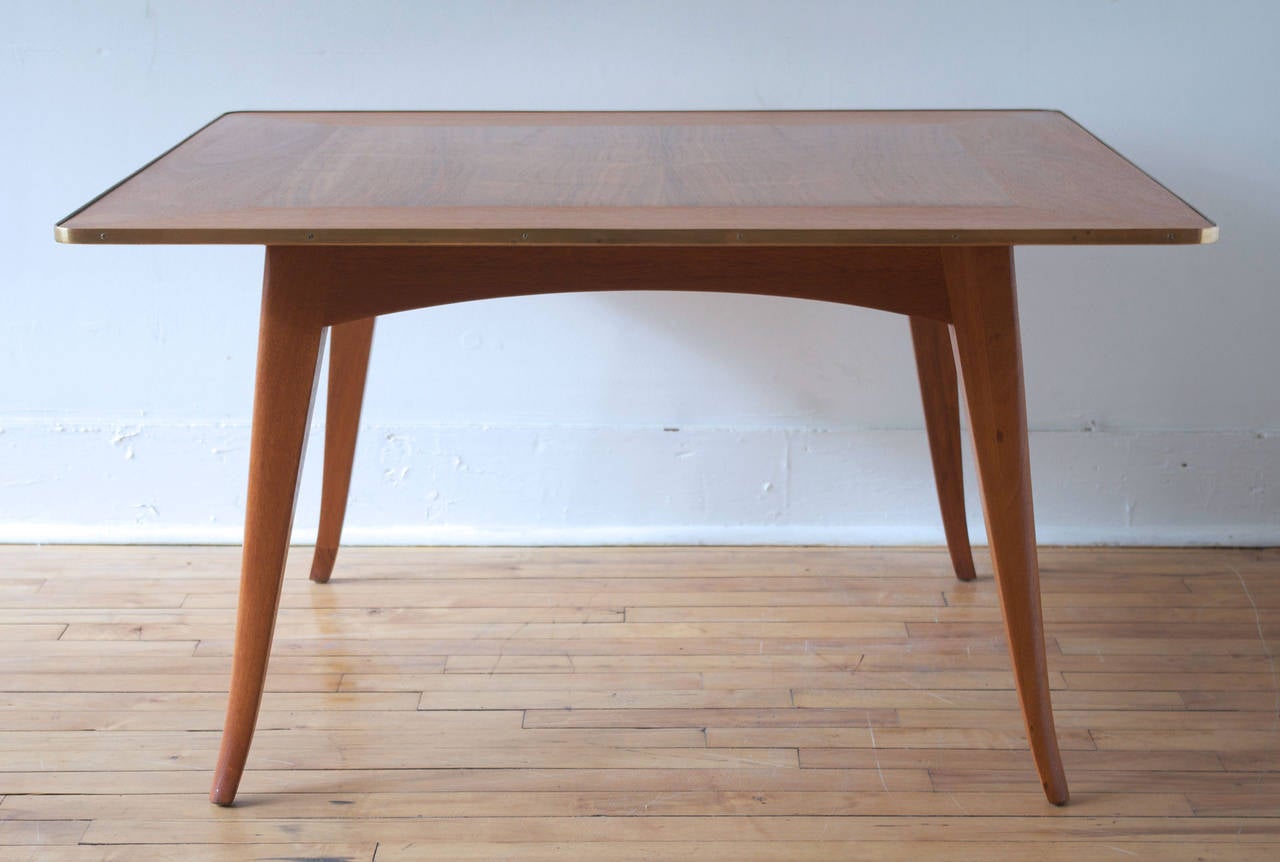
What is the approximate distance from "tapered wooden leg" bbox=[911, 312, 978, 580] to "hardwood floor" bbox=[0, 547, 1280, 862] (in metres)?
0.07

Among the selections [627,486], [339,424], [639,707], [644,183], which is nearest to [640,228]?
[644,183]

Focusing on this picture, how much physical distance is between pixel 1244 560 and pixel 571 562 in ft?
3.64

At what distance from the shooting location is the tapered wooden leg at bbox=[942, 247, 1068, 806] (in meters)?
1.38

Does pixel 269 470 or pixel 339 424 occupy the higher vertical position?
pixel 269 470

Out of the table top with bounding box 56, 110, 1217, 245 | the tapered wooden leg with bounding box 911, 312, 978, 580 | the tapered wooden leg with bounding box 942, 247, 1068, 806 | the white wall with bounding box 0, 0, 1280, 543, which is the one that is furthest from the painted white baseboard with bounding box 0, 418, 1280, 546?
the tapered wooden leg with bounding box 942, 247, 1068, 806

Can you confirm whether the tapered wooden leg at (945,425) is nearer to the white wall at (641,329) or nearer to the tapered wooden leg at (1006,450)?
the white wall at (641,329)

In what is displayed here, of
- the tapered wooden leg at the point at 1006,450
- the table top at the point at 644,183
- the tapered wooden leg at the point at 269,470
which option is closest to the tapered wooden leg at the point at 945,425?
the table top at the point at 644,183

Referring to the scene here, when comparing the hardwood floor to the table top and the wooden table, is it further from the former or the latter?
the table top

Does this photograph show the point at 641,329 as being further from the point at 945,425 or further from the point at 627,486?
the point at 945,425

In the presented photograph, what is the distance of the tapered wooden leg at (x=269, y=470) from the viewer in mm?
1391

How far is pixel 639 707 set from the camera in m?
1.71

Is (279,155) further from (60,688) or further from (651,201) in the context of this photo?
(60,688)

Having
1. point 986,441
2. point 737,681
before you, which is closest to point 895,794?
point 737,681

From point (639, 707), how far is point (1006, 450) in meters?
0.60
